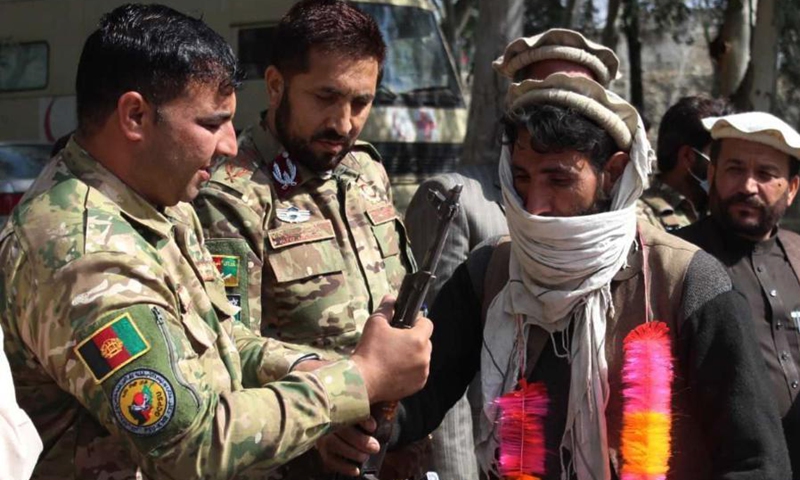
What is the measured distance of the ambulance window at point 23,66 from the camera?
45.9 feet

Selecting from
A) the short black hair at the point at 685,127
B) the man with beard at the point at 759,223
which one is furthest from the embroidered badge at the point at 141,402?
the short black hair at the point at 685,127

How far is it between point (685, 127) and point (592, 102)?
2.52 meters

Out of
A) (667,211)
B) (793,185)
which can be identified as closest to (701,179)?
(667,211)

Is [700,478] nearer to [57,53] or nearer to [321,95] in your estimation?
[321,95]

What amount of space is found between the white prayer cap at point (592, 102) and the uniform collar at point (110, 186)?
36.0 inches

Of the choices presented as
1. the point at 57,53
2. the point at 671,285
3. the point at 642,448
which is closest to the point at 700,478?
the point at 642,448

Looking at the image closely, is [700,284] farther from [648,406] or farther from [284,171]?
[284,171]

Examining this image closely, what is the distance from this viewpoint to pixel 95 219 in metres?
2.27

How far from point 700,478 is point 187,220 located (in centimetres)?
127

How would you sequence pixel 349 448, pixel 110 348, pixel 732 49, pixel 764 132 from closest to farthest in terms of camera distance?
pixel 110 348
pixel 349 448
pixel 764 132
pixel 732 49

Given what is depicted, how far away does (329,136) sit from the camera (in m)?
3.41

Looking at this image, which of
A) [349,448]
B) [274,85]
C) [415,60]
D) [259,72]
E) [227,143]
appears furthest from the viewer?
[259,72]

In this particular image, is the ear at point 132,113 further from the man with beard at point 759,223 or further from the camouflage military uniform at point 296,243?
the man with beard at point 759,223

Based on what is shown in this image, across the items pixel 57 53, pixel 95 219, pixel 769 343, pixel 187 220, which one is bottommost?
pixel 57 53
